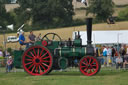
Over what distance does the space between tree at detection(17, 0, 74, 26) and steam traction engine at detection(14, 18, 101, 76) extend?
4016 centimetres

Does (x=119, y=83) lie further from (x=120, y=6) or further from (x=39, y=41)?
(x=120, y=6)

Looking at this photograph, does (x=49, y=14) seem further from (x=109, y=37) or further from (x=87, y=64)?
(x=87, y=64)

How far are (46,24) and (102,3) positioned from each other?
8.59 m

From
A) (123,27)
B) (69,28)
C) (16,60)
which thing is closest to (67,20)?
(69,28)

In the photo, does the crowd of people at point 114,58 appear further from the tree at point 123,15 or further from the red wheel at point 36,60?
the tree at point 123,15

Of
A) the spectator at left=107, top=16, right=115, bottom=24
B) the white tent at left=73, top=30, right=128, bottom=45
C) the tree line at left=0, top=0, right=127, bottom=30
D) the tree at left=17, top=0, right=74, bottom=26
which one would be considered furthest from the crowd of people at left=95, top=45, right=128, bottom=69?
the tree at left=17, top=0, right=74, bottom=26

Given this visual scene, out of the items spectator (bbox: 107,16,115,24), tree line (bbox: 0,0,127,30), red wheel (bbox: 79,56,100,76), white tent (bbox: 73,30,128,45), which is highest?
tree line (bbox: 0,0,127,30)

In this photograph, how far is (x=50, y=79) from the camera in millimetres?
10844

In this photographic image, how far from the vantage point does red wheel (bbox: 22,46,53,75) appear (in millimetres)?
12105

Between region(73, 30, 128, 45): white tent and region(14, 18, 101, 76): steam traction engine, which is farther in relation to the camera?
region(73, 30, 128, 45): white tent

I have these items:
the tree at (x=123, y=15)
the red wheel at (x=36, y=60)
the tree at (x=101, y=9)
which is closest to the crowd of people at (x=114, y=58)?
the red wheel at (x=36, y=60)

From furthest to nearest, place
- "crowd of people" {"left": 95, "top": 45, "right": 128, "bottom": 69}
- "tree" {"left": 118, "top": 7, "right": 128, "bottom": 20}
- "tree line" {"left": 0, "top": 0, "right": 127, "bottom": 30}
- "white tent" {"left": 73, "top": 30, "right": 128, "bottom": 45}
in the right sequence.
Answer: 1. "tree" {"left": 118, "top": 7, "right": 128, "bottom": 20}
2. "tree line" {"left": 0, "top": 0, "right": 127, "bottom": 30}
3. "white tent" {"left": 73, "top": 30, "right": 128, "bottom": 45}
4. "crowd of people" {"left": 95, "top": 45, "right": 128, "bottom": 69}

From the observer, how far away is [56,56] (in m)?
12.2

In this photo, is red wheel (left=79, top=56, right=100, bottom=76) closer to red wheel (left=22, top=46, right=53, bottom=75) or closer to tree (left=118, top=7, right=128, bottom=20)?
red wheel (left=22, top=46, right=53, bottom=75)
